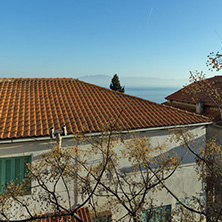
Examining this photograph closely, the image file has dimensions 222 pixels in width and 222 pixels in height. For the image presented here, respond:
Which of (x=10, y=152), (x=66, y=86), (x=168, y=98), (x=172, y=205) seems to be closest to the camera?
(x=10, y=152)

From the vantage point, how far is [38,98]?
1083cm

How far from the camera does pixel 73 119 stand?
30.0 ft

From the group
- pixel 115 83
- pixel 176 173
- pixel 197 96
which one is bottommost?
pixel 176 173

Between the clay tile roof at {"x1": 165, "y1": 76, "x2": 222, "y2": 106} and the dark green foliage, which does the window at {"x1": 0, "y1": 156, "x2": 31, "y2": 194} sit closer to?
the clay tile roof at {"x1": 165, "y1": 76, "x2": 222, "y2": 106}

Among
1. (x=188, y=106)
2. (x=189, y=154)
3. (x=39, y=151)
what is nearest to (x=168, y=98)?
(x=188, y=106)

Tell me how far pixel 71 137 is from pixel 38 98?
4.04m

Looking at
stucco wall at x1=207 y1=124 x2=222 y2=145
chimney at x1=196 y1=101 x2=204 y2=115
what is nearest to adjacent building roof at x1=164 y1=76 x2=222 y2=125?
chimney at x1=196 y1=101 x2=204 y2=115

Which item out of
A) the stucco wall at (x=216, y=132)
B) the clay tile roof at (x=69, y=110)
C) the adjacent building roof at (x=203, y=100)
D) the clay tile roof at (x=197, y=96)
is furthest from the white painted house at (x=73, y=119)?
the clay tile roof at (x=197, y=96)

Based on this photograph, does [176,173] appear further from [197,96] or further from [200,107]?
[197,96]

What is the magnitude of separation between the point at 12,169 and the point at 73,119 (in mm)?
3408

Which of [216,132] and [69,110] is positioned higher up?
[69,110]

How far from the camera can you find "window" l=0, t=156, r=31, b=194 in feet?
25.2

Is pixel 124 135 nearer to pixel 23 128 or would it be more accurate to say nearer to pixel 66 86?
pixel 23 128

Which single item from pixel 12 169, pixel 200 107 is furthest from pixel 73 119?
pixel 200 107
